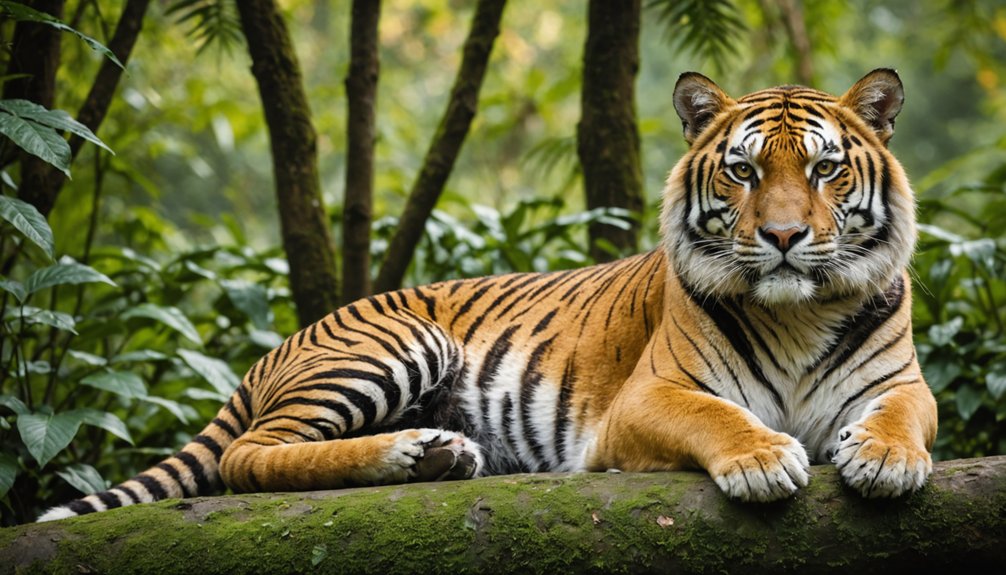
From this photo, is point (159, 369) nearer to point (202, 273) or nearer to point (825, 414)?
point (202, 273)

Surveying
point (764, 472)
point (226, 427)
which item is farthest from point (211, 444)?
point (764, 472)

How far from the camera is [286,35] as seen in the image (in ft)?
18.6

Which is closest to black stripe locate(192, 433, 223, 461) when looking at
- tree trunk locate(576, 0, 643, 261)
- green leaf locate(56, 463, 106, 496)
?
green leaf locate(56, 463, 106, 496)

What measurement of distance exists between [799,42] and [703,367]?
6.36 m

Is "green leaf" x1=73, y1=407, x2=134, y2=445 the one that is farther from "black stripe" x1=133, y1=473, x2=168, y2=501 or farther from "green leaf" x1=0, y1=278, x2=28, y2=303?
"green leaf" x1=0, y1=278, x2=28, y2=303

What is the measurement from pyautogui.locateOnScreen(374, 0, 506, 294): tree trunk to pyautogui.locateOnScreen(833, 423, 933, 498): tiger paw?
335 cm

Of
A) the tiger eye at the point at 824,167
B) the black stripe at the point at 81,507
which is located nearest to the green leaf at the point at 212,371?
the black stripe at the point at 81,507

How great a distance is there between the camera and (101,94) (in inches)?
194

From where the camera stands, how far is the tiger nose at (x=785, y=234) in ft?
10.2

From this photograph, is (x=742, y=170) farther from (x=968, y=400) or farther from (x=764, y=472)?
(x=968, y=400)

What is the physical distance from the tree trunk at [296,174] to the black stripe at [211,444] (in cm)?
168

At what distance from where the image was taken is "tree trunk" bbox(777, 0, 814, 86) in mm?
8617

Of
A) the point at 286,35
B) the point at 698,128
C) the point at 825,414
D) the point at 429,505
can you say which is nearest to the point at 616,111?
the point at 286,35

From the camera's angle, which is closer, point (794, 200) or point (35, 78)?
point (794, 200)
